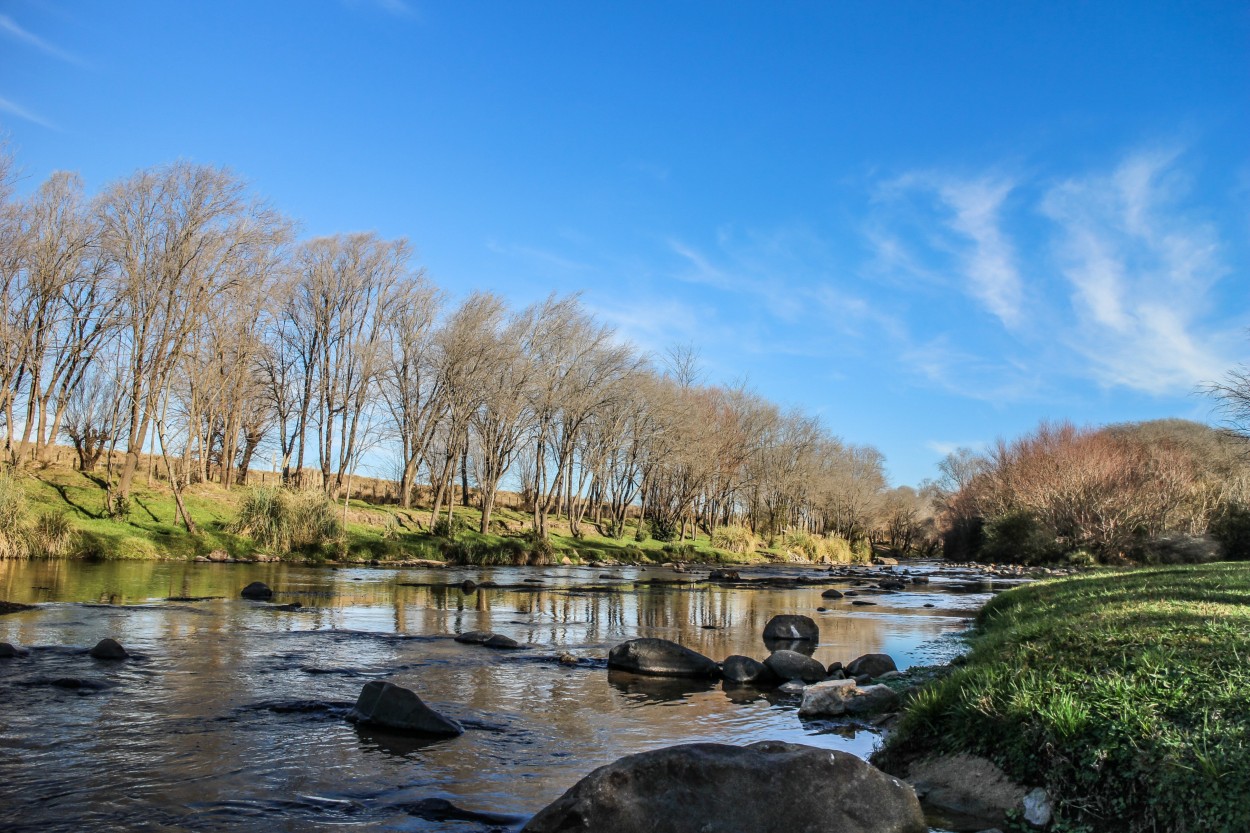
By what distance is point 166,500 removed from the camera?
34.2 metres

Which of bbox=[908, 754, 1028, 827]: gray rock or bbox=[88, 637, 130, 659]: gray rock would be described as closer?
bbox=[908, 754, 1028, 827]: gray rock

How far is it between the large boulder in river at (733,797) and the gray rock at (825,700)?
148 inches

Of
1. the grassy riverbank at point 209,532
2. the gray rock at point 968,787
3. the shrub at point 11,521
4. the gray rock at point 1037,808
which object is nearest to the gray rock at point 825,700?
the gray rock at point 968,787

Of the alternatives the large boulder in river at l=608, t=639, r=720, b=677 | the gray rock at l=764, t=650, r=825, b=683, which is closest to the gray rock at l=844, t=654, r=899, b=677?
the gray rock at l=764, t=650, r=825, b=683

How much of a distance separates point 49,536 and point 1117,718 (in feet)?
96.5

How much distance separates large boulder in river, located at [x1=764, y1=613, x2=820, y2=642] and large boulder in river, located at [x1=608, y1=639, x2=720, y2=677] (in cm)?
410

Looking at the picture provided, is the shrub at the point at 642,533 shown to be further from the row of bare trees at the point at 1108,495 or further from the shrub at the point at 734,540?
the row of bare trees at the point at 1108,495

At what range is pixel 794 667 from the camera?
1122 centimetres

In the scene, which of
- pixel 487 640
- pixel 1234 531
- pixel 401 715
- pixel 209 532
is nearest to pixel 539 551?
pixel 209 532

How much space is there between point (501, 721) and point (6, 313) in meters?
37.4

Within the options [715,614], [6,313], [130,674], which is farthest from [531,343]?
[130,674]

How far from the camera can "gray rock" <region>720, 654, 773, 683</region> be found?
11078mm

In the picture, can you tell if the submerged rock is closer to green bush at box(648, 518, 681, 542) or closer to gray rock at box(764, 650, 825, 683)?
gray rock at box(764, 650, 825, 683)

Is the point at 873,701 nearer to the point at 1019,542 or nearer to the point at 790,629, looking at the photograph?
the point at 790,629
